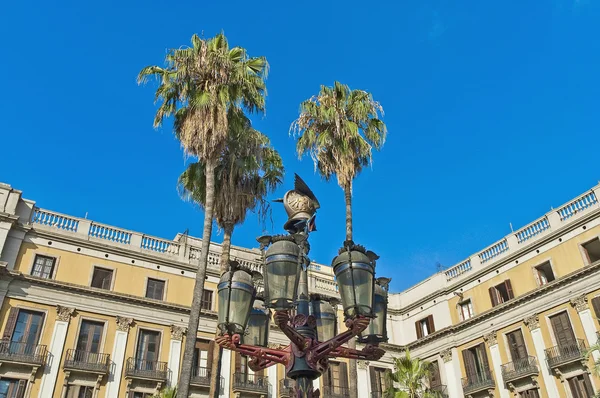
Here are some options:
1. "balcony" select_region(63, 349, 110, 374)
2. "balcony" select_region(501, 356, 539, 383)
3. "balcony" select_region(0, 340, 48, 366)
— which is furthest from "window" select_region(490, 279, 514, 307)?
"balcony" select_region(0, 340, 48, 366)

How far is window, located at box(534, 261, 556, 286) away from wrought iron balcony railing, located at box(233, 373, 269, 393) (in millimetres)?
15803

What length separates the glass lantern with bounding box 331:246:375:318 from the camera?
6477 mm

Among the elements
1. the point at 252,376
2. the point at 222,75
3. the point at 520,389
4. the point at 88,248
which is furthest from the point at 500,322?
the point at 88,248

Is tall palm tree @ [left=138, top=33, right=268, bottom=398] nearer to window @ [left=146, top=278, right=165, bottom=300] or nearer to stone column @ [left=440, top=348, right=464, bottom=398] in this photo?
window @ [left=146, top=278, right=165, bottom=300]

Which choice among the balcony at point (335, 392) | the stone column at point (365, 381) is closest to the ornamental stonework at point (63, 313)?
the balcony at point (335, 392)

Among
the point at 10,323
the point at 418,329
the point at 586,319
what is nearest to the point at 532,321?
the point at 586,319

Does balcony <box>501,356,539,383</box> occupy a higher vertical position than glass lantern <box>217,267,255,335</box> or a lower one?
higher

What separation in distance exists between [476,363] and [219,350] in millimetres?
16810

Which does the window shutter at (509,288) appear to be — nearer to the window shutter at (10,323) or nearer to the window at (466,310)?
the window at (466,310)

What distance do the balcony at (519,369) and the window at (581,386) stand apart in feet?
6.06

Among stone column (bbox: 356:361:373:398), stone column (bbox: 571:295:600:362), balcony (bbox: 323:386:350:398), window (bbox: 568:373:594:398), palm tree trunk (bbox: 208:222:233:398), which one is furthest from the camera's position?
stone column (bbox: 356:361:373:398)

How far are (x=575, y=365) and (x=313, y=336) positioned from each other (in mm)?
22928

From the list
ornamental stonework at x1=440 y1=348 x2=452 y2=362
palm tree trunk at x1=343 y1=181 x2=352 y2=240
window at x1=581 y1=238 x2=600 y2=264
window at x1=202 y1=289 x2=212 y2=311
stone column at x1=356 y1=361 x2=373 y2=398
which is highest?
palm tree trunk at x1=343 y1=181 x2=352 y2=240

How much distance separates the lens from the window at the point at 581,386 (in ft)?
78.4
